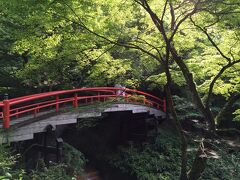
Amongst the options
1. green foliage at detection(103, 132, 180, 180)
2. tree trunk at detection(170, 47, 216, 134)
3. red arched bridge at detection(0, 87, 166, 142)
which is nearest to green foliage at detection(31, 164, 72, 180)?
red arched bridge at detection(0, 87, 166, 142)

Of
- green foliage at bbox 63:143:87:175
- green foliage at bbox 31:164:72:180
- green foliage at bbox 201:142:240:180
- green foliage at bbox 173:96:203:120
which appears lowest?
green foliage at bbox 201:142:240:180

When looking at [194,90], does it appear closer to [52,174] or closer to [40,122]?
[40,122]

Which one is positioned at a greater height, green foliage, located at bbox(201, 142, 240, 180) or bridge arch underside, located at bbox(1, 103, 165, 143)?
bridge arch underside, located at bbox(1, 103, 165, 143)

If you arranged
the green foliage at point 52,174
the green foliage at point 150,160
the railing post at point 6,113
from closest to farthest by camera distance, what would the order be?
the railing post at point 6,113 < the green foliage at point 52,174 < the green foliage at point 150,160

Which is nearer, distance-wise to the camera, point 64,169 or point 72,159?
point 64,169

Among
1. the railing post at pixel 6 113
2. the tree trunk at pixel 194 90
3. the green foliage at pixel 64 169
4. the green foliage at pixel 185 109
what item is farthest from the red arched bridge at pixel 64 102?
the tree trunk at pixel 194 90

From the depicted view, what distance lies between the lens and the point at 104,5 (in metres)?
11.0

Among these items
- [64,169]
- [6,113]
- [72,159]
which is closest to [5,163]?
[6,113]

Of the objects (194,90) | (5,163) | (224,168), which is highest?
(194,90)

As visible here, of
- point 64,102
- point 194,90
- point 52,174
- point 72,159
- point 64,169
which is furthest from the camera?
point 64,102

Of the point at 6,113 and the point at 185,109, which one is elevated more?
the point at 185,109

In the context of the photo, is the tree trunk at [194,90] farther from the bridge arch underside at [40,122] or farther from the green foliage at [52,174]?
the green foliage at [52,174]

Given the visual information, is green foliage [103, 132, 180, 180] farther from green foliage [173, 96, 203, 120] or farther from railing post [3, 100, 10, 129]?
railing post [3, 100, 10, 129]

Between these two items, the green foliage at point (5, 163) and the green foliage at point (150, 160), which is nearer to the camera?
the green foliage at point (5, 163)
